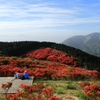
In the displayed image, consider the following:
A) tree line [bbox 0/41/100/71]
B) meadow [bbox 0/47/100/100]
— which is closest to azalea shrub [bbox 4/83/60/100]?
meadow [bbox 0/47/100/100]

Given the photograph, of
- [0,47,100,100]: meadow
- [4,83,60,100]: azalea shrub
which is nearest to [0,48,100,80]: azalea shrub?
[0,47,100,100]: meadow

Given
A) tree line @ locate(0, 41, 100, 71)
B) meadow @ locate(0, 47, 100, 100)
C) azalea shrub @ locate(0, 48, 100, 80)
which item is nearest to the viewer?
meadow @ locate(0, 47, 100, 100)

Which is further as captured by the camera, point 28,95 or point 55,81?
point 55,81

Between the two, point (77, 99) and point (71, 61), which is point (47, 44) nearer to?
point (71, 61)

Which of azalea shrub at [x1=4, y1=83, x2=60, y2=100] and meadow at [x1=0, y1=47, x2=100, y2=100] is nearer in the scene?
azalea shrub at [x1=4, y1=83, x2=60, y2=100]

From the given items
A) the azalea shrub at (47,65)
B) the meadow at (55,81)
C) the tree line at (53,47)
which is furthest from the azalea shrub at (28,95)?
the tree line at (53,47)

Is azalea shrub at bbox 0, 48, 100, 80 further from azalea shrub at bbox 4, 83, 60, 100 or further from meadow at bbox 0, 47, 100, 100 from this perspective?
azalea shrub at bbox 4, 83, 60, 100

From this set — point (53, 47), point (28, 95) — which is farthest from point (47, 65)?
point (53, 47)

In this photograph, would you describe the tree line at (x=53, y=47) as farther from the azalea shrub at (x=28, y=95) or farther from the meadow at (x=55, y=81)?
the azalea shrub at (x=28, y=95)

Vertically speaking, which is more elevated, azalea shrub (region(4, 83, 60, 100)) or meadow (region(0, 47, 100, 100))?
azalea shrub (region(4, 83, 60, 100))

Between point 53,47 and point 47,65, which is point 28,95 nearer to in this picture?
point 47,65

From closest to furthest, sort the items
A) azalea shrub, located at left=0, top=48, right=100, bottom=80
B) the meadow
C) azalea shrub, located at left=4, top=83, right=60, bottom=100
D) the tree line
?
1. azalea shrub, located at left=4, top=83, right=60, bottom=100
2. the meadow
3. azalea shrub, located at left=0, top=48, right=100, bottom=80
4. the tree line

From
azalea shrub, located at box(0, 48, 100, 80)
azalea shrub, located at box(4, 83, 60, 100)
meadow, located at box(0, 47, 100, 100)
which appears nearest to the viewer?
azalea shrub, located at box(4, 83, 60, 100)

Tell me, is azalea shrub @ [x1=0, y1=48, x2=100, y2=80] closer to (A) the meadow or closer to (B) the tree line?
(A) the meadow
